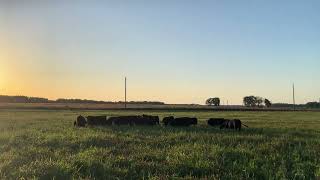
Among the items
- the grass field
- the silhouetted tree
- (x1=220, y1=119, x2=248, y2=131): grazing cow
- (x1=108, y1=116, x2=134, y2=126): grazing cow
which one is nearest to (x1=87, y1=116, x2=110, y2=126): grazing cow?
(x1=108, y1=116, x2=134, y2=126): grazing cow

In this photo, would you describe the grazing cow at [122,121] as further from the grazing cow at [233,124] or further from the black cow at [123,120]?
the grazing cow at [233,124]

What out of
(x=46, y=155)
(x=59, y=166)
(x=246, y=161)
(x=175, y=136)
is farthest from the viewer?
(x=175, y=136)

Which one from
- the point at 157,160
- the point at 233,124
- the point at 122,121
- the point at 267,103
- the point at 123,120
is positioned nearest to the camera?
the point at 157,160

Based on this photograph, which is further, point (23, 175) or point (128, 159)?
point (128, 159)

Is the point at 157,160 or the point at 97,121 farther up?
the point at 97,121

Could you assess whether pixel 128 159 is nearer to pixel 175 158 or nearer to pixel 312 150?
pixel 175 158

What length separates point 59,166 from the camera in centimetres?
1373

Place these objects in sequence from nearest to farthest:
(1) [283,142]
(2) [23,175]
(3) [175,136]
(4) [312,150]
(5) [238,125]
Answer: (2) [23,175]
(4) [312,150]
(1) [283,142]
(3) [175,136]
(5) [238,125]

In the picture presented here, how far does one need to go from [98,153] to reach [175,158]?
9.08 ft

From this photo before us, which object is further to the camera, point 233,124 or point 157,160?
point 233,124

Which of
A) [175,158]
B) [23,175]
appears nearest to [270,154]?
[175,158]

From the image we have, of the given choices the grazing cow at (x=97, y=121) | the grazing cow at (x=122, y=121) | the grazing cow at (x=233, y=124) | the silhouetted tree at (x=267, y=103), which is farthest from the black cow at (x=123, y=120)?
the silhouetted tree at (x=267, y=103)

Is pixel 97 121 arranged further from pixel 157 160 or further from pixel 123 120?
pixel 157 160

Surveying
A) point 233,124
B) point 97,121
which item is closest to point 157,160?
point 233,124
